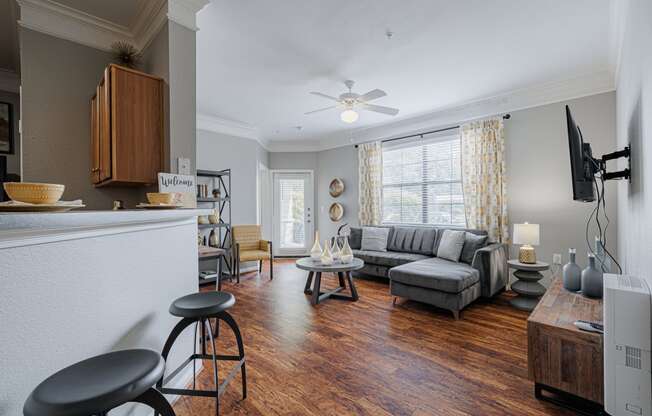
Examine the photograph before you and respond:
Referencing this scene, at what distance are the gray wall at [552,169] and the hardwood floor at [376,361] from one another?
44.9 inches

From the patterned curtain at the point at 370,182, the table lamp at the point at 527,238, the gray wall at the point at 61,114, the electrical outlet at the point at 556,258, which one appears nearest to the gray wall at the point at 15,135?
the gray wall at the point at 61,114

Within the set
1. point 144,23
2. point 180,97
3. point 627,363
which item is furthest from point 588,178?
point 144,23

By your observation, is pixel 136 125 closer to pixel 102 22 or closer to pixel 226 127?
pixel 102 22

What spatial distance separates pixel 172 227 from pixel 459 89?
3762 millimetres

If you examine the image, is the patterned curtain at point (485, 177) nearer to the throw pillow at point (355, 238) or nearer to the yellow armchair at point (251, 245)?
the throw pillow at point (355, 238)

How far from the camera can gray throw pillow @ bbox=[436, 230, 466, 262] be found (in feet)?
13.1

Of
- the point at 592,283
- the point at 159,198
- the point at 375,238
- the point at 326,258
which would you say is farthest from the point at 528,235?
the point at 159,198

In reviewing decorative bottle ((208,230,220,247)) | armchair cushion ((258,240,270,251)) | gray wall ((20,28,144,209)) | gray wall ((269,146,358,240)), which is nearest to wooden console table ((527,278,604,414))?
gray wall ((20,28,144,209))

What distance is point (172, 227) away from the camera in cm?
177

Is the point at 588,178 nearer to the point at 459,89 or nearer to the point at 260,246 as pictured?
the point at 459,89

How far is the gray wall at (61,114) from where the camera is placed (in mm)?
2270

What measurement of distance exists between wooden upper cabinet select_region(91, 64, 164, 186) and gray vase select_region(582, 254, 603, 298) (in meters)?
3.31

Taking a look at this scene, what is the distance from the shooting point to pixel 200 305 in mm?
1602

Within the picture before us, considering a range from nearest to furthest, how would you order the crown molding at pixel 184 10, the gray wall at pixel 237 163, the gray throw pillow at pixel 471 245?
1. the crown molding at pixel 184 10
2. the gray throw pillow at pixel 471 245
3. the gray wall at pixel 237 163
